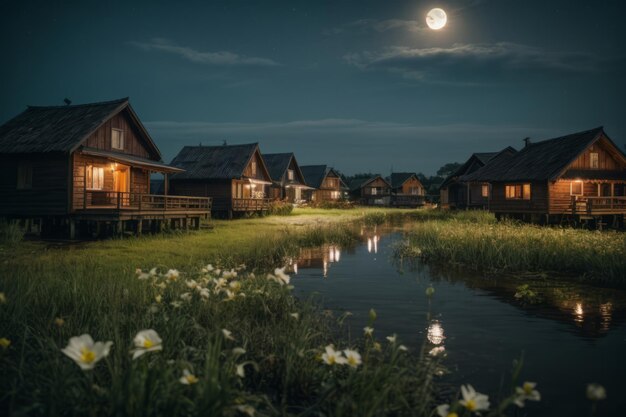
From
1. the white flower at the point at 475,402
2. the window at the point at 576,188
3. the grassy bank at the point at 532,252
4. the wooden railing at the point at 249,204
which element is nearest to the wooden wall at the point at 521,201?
the window at the point at 576,188

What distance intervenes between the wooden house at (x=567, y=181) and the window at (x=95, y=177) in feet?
88.3

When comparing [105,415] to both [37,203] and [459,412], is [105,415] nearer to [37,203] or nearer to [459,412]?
[459,412]

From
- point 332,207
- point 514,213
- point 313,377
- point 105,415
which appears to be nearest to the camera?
point 105,415

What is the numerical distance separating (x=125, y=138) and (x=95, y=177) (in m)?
3.30

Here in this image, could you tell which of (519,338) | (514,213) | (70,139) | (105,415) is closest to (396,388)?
(105,415)

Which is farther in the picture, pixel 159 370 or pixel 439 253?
pixel 439 253

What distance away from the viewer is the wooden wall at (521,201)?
29.4 meters

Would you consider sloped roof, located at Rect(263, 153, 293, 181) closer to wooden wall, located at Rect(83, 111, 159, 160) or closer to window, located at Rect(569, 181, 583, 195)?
wooden wall, located at Rect(83, 111, 159, 160)

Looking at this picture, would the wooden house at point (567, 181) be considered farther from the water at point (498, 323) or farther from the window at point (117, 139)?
the window at point (117, 139)

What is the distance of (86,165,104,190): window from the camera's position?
70.8 feet

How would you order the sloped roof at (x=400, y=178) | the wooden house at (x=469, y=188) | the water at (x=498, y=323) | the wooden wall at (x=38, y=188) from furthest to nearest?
1. the sloped roof at (x=400, y=178)
2. the wooden house at (x=469, y=188)
3. the wooden wall at (x=38, y=188)
4. the water at (x=498, y=323)

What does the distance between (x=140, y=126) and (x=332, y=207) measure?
3419cm

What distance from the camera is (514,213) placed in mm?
32125

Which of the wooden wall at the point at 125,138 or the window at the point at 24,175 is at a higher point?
the wooden wall at the point at 125,138
